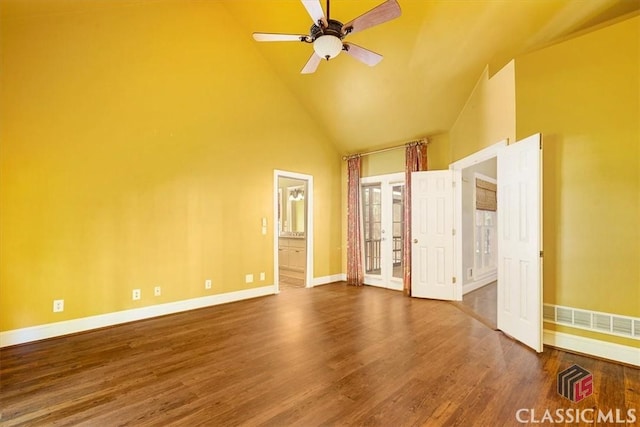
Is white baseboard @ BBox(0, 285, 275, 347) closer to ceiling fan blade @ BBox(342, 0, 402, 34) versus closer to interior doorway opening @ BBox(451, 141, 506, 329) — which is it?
interior doorway opening @ BBox(451, 141, 506, 329)

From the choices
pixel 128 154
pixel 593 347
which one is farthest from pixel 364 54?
pixel 593 347

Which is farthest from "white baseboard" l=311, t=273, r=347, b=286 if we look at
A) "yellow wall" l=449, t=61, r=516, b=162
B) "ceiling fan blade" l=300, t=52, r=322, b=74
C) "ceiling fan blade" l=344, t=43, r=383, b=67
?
"ceiling fan blade" l=344, t=43, r=383, b=67

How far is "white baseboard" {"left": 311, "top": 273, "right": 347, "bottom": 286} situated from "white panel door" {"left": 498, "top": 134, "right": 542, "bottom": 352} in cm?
328

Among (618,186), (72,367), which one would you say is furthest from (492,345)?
(72,367)

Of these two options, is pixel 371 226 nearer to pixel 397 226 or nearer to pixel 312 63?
pixel 397 226

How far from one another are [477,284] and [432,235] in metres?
1.62

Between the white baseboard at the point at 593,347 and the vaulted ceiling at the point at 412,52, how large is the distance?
306 centimetres

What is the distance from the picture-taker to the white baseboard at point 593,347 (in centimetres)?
261

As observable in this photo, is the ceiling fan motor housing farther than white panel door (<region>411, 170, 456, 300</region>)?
No

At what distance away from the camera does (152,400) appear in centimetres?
209

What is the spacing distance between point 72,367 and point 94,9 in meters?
3.85

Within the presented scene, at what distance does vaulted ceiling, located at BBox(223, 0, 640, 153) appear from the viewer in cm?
306

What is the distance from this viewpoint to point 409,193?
5156mm

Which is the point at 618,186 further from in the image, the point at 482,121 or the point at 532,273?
the point at 482,121
